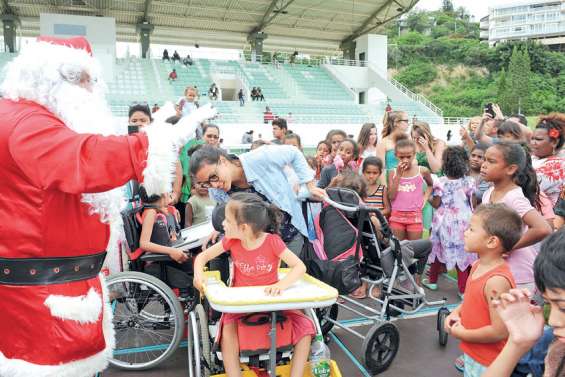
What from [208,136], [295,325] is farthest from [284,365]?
[208,136]

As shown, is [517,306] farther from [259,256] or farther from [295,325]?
[259,256]

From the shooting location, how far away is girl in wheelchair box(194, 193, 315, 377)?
7.59 feet

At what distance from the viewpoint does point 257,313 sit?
231cm

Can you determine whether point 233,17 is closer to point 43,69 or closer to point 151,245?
point 151,245

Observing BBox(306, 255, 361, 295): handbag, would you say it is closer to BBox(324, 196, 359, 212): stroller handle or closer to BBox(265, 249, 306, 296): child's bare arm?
BBox(324, 196, 359, 212): stroller handle

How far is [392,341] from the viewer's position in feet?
9.88

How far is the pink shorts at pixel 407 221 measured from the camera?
4.24 meters

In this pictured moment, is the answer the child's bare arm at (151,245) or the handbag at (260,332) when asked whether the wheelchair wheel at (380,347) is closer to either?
the handbag at (260,332)

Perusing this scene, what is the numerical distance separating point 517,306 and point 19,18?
25764mm

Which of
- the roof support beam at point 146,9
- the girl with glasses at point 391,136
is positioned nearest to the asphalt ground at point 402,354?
the girl with glasses at point 391,136

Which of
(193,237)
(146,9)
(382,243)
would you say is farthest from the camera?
(146,9)

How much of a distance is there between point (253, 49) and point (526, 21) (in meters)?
67.3

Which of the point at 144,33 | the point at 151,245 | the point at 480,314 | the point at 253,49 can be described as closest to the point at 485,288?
the point at 480,314

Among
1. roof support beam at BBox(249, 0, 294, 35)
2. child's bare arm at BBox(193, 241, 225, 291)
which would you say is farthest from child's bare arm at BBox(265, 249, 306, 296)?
roof support beam at BBox(249, 0, 294, 35)
